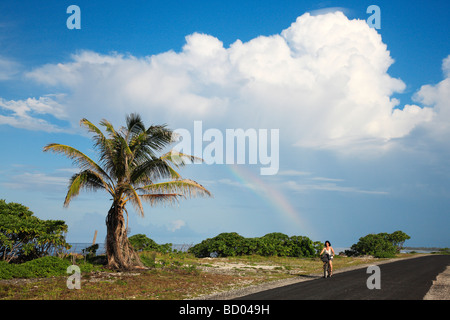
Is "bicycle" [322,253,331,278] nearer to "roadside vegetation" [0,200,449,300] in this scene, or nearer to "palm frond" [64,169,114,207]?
"roadside vegetation" [0,200,449,300]

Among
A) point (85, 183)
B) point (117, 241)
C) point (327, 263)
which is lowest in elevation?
point (327, 263)

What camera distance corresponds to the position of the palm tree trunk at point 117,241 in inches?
811

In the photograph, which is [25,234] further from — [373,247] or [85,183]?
[373,247]

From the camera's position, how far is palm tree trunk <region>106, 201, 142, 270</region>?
20594 mm

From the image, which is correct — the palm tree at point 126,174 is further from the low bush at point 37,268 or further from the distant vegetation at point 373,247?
the distant vegetation at point 373,247

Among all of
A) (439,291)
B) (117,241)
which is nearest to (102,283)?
(117,241)

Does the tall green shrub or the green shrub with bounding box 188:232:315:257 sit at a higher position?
the tall green shrub

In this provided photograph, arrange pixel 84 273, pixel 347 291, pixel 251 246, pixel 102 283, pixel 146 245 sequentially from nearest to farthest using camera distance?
pixel 347 291, pixel 102 283, pixel 84 273, pixel 146 245, pixel 251 246

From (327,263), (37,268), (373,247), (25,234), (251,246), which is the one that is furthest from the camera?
(373,247)

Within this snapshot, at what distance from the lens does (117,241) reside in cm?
2080

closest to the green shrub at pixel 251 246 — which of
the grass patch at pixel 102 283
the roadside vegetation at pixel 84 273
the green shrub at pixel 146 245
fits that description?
the roadside vegetation at pixel 84 273

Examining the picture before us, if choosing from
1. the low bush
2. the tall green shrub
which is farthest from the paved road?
the tall green shrub

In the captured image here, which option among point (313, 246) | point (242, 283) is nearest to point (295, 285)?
point (242, 283)
